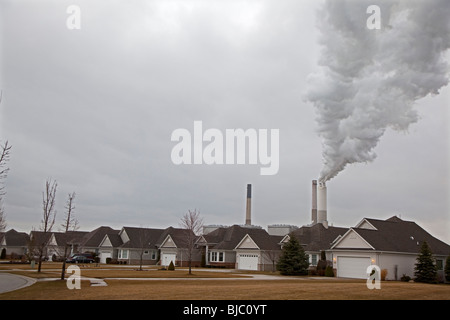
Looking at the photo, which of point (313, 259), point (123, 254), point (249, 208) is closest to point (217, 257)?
point (313, 259)

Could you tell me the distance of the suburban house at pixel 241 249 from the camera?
5434 centimetres

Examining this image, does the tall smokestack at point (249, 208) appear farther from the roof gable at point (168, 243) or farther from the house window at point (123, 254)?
the house window at point (123, 254)

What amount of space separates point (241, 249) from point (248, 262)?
6.30 feet

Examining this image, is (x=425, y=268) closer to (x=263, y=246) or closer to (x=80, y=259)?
(x=263, y=246)

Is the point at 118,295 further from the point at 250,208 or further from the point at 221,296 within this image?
the point at 250,208

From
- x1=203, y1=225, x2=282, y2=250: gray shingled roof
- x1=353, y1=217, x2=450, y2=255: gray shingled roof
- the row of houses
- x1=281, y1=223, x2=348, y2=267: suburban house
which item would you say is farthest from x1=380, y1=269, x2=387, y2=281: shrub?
x1=203, y1=225, x2=282, y2=250: gray shingled roof

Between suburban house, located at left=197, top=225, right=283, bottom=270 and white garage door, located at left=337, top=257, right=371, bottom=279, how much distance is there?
42.8ft

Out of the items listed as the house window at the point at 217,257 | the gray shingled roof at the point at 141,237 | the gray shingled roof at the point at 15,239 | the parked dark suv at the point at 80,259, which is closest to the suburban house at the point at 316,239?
the house window at the point at 217,257

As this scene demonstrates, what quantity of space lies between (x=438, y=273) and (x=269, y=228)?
113 ft

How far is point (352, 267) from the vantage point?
133 ft

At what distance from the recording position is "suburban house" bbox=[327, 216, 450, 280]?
129 feet

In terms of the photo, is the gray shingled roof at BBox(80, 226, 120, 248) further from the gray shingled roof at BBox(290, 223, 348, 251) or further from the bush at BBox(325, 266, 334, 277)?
the bush at BBox(325, 266, 334, 277)
